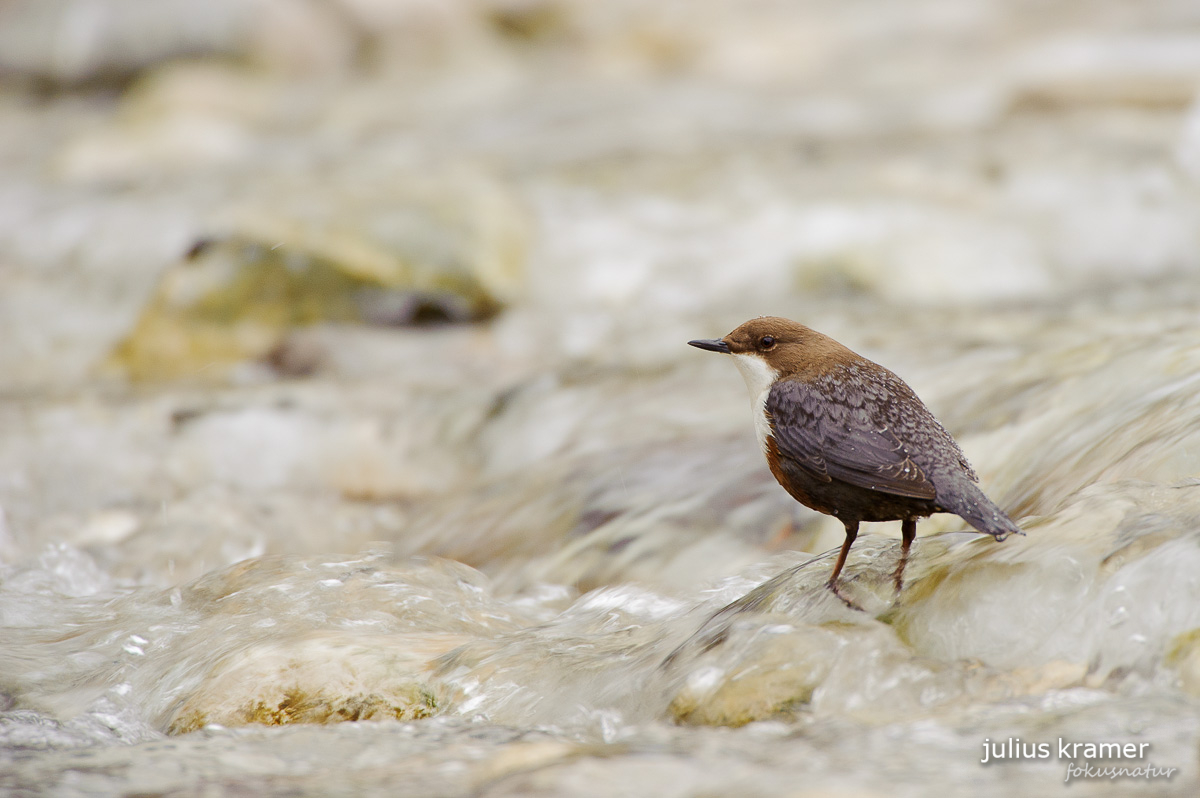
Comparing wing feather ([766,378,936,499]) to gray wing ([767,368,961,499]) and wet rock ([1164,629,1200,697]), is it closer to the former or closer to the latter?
gray wing ([767,368,961,499])

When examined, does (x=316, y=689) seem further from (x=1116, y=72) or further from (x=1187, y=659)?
(x=1116, y=72)

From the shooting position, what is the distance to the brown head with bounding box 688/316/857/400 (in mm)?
3264

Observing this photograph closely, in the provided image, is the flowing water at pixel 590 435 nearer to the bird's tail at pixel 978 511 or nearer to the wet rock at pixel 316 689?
the wet rock at pixel 316 689

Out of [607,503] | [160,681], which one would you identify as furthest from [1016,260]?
[160,681]

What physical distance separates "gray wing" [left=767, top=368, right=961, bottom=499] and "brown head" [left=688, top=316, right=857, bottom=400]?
0.10m

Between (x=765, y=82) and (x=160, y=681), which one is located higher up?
(x=765, y=82)

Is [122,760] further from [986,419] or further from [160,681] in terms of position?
[986,419]

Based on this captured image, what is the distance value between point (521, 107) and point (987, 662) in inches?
464

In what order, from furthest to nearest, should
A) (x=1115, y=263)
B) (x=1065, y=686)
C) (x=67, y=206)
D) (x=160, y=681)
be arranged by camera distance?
(x=67, y=206)
(x=1115, y=263)
(x=160, y=681)
(x=1065, y=686)

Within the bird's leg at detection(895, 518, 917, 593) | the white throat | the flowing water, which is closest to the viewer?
the flowing water

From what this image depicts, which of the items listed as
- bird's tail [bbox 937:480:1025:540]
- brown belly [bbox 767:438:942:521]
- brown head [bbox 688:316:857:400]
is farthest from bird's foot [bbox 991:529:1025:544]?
brown head [bbox 688:316:857:400]

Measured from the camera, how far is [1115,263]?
825cm

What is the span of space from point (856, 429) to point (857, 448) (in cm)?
7

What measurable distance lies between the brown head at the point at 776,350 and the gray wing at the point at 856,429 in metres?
0.10
